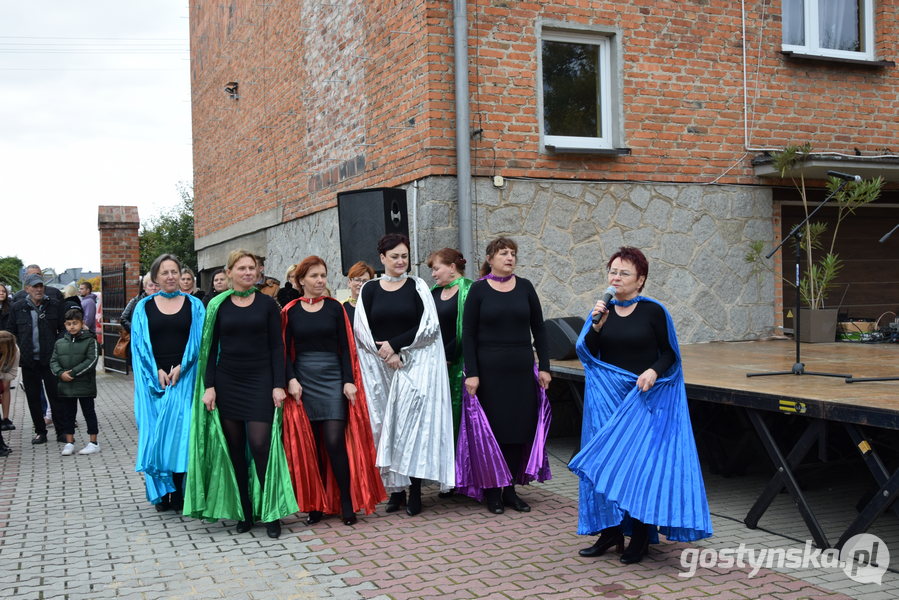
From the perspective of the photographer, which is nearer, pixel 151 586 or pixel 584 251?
pixel 151 586

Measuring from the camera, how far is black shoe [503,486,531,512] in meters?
6.37

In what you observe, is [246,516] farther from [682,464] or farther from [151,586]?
[682,464]

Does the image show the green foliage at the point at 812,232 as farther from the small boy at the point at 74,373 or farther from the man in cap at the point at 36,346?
the man in cap at the point at 36,346

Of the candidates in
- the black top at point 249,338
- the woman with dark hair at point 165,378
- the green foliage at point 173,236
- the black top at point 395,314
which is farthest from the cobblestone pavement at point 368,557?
the green foliage at point 173,236

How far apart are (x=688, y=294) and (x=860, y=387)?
485 centimetres

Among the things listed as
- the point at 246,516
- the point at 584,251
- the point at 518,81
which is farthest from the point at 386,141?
the point at 246,516

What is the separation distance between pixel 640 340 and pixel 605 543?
3.95ft

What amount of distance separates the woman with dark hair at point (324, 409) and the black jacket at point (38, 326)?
5.01 meters

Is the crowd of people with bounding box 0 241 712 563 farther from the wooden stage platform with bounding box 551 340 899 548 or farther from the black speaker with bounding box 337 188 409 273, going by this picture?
A: the black speaker with bounding box 337 188 409 273

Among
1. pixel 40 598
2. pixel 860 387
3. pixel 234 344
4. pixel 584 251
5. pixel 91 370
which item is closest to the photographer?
pixel 40 598

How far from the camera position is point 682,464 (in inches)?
188

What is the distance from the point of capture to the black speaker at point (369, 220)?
8.66 meters

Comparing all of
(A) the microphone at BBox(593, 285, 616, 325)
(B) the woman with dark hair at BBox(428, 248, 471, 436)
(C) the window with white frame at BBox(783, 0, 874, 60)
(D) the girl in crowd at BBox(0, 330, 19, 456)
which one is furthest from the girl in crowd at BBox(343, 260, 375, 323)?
(C) the window with white frame at BBox(783, 0, 874, 60)

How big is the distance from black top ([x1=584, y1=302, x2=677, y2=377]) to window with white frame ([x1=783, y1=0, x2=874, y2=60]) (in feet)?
23.0
